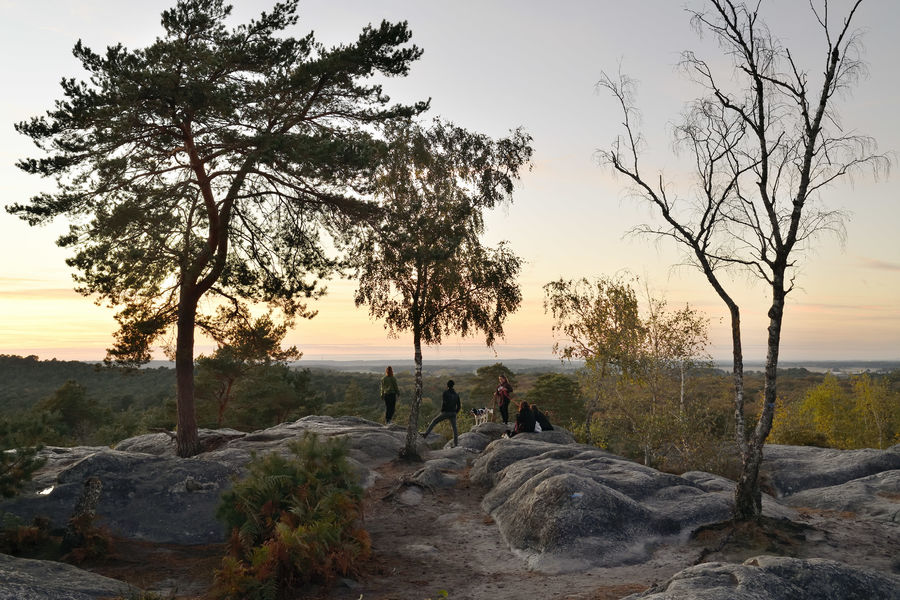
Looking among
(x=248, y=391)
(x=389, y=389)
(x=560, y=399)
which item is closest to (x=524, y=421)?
(x=389, y=389)

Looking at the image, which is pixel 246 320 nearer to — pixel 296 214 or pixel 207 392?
pixel 296 214

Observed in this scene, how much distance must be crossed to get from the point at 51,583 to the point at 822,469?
18.9 m

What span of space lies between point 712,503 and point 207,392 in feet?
123

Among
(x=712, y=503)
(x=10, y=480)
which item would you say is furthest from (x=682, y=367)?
(x=10, y=480)

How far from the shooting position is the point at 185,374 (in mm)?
19891

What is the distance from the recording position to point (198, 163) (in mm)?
19000

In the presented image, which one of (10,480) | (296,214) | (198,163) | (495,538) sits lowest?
(495,538)

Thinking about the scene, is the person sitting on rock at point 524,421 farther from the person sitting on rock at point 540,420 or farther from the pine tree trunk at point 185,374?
the pine tree trunk at point 185,374

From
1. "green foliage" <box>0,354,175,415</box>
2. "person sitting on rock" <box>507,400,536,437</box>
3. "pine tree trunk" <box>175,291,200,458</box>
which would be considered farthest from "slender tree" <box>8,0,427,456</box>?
"green foliage" <box>0,354,175,415</box>

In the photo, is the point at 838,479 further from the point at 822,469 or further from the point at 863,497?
the point at 863,497

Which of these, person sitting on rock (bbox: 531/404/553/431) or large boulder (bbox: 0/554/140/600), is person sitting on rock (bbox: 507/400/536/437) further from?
large boulder (bbox: 0/554/140/600)

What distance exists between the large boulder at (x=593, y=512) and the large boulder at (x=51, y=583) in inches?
265

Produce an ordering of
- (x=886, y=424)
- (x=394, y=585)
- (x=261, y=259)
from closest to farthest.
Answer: (x=394, y=585)
(x=261, y=259)
(x=886, y=424)

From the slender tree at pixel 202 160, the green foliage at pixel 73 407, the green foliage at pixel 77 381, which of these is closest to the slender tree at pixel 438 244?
the slender tree at pixel 202 160
